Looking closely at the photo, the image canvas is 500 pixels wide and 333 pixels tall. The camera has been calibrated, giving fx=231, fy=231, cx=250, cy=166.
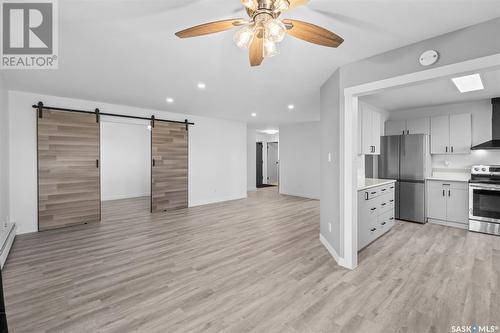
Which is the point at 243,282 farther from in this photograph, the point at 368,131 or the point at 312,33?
the point at 368,131

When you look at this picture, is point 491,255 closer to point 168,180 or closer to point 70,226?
point 168,180

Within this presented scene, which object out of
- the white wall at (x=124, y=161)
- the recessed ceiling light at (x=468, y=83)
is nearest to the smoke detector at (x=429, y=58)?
the recessed ceiling light at (x=468, y=83)

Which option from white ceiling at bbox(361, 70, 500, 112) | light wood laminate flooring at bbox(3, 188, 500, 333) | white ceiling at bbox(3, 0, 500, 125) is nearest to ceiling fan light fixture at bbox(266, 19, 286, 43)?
white ceiling at bbox(3, 0, 500, 125)

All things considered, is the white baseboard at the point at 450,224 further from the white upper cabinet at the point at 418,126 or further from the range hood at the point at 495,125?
the white upper cabinet at the point at 418,126

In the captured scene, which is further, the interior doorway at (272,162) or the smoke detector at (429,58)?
the interior doorway at (272,162)

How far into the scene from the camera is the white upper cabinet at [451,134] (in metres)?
4.55

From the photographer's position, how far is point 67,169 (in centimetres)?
450

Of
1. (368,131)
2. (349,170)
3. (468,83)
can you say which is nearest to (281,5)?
(349,170)

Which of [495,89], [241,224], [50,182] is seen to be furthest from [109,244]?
[495,89]

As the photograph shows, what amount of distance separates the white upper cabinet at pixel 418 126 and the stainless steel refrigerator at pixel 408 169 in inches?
11.6

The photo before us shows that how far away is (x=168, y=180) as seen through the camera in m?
5.89

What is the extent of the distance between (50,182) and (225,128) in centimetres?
437

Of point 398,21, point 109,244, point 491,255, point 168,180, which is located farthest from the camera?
point 168,180

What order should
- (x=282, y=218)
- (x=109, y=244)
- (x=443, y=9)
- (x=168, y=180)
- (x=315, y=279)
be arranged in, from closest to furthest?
1. (x=443, y=9)
2. (x=315, y=279)
3. (x=109, y=244)
4. (x=282, y=218)
5. (x=168, y=180)
